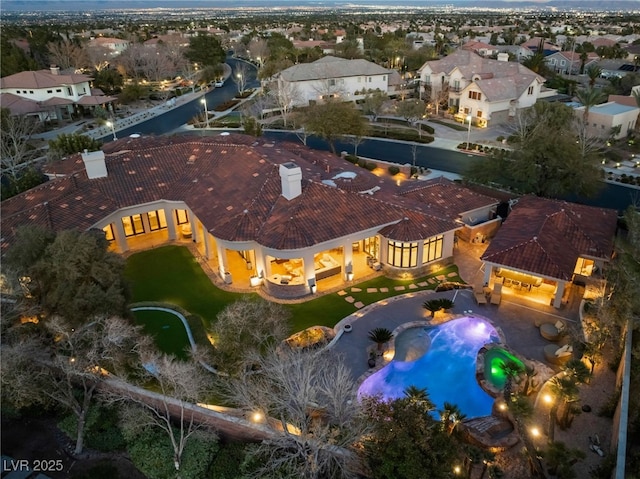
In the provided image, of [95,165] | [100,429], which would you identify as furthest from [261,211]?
[100,429]

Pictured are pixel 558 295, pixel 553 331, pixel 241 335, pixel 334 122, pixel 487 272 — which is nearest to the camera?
pixel 241 335

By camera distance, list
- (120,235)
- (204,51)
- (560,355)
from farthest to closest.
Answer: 1. (204,51)
2. (120,235)
3. (560,355)

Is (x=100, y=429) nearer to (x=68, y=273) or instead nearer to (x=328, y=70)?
(x=68, y=273)

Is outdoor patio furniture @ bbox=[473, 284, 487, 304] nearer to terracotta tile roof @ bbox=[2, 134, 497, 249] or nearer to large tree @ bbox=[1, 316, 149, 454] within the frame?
terracotta tile roof @ bbox=[2, 134, 497, 249]

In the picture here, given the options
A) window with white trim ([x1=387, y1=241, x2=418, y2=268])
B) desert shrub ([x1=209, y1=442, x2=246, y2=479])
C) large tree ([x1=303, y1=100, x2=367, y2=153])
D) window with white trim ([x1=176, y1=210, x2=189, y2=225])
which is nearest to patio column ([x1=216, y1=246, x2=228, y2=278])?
window with white trim ([x1=176, y1=210, x2=189, y2=225])

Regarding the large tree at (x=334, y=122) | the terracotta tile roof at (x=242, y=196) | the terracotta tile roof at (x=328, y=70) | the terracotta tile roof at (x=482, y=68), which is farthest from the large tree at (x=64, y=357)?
the terracotta tile roof at (x=328, y=70)

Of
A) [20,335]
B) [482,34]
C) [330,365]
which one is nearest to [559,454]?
[330,365]
